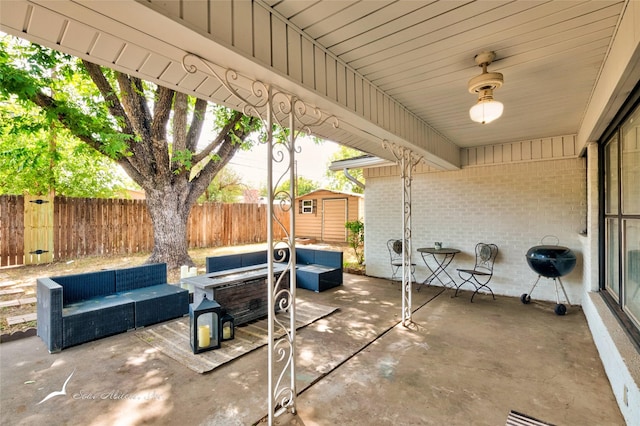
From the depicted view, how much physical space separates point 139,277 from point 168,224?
94.7 inches

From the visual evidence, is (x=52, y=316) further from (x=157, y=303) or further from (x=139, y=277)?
(x=139, y=277)

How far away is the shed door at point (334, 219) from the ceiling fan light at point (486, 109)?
32.2 ft

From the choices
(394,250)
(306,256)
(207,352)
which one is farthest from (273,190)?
(394,250)

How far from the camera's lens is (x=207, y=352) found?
290 centimetres

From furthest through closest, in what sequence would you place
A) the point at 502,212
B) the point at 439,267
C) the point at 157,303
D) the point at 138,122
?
the point at 439,267 → the point at 138,122 → the point at 502,212 → the point at 157,303

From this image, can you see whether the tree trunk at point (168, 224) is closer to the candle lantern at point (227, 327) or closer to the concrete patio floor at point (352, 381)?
the concrete patio floor at point (352, 381)

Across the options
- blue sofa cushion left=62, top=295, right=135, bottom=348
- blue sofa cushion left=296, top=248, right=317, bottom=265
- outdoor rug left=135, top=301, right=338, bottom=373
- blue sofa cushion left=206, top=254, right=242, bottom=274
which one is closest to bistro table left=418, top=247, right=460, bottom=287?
blue sofa cushion left=296, top=248, right=317, bottom=265

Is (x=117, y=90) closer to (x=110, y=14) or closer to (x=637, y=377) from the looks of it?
(x=110, y=14)

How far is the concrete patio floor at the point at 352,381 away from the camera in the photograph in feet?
6.62

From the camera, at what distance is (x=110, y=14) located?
3.87 feet

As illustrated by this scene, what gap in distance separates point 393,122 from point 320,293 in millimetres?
3256

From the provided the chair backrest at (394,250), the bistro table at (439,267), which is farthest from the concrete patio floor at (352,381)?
the chair backrest at (394,250)

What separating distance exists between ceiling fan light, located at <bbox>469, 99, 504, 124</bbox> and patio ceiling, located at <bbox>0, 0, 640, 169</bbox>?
282 millimetres

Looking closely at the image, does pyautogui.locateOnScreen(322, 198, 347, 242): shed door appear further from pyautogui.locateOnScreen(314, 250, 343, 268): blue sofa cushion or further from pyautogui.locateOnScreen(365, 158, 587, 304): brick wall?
pyautogui.locateOnScreen(314, 250, 343, 268): blue sofa cushion
